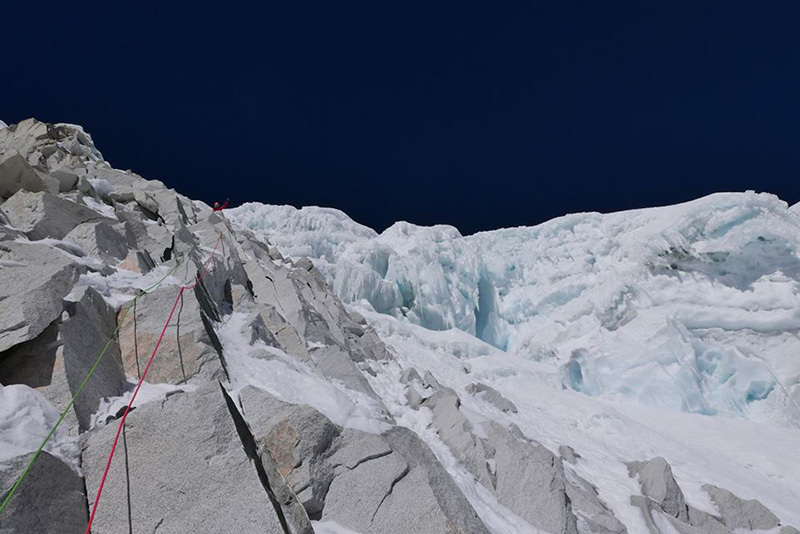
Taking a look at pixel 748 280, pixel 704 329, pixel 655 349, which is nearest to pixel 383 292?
pixel 655 349

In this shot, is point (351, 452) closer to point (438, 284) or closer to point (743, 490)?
point (743, 490)

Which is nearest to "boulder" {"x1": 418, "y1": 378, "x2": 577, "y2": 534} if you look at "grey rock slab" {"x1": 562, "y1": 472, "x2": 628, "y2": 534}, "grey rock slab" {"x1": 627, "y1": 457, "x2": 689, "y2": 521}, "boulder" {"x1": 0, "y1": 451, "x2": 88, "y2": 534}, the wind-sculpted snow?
"grey rock slab" {"x1": 562, "y1": 472, "x2": 628, "y2": 534}

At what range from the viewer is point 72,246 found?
8.86 metres

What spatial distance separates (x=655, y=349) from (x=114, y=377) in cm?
2787

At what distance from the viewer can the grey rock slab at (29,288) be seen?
560 cm

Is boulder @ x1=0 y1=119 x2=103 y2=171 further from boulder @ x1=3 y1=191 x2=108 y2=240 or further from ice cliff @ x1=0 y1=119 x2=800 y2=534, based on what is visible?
boulder @ x1=3 y1=191 x2=108 y2=240

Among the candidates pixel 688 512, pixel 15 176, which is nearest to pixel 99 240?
pixel 15 176

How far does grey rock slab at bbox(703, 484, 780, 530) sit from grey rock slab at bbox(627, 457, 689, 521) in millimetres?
1070

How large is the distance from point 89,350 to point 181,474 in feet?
8.10

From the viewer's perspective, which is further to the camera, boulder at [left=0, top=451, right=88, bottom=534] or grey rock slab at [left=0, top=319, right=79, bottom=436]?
grey rock slab at [left=0, top=319, right=79, bottom=436]

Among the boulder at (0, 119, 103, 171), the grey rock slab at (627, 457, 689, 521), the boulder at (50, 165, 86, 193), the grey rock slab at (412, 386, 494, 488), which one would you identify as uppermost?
the boulder at (0, 119, 103, 171)

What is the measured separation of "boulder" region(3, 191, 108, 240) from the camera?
31.1ft

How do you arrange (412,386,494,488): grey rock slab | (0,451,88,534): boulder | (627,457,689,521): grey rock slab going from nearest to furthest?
(0,451,88,534): boulder, (412,386,494,488): grey rock slab, (627,457,689,521): grey rock slab

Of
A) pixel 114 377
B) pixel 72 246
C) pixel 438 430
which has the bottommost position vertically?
pixel 438 430
